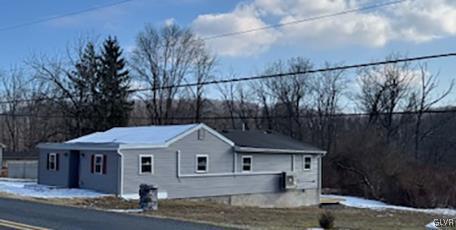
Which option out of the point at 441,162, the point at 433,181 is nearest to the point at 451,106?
the point at 441,162

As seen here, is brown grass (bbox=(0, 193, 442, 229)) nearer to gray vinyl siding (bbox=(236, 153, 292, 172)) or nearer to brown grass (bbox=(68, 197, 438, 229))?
brown grass (bbox=(68, 197, 438, 229))

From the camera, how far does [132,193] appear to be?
28.2m

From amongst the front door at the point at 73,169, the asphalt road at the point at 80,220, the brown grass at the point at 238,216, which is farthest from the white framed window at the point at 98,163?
the asphalt road at the point at 80,220

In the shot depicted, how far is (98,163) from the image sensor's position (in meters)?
29.5

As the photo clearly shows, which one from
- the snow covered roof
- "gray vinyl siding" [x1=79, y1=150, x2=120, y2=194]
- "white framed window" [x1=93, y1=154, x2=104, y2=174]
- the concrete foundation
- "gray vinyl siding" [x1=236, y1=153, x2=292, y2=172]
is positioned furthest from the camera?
"gray vinyl siding" [x1=236, y1=153, x2=292, y2=172]

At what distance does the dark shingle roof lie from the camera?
34.9m

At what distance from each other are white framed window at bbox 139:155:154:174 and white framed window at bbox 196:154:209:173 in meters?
3.04

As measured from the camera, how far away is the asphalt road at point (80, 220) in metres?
12.5

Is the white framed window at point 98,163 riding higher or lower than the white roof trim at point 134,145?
lower

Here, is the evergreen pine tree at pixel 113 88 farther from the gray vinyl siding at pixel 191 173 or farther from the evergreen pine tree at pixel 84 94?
the gray vinyl siding at pixel 191 173

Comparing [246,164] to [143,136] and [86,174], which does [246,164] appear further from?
[86,174]

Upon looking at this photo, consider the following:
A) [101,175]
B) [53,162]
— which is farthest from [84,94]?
[101,175]

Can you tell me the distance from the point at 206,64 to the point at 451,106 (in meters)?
25.1

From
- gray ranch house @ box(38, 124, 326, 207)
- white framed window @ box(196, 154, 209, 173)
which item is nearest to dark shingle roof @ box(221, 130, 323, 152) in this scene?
gray ranch house @ box(38, 124, 326, 207)
